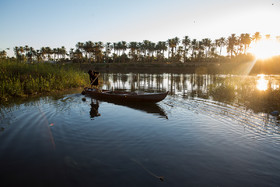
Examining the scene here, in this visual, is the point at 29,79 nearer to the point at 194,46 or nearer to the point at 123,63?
the point at 123,63

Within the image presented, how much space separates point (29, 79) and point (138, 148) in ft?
48.0

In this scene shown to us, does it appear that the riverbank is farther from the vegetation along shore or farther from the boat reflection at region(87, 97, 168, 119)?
the boat reflection at region(87, 97, 168, 119)

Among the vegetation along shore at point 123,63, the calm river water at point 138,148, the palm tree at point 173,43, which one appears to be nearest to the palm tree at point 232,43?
the vegetation along shore at point 123,63

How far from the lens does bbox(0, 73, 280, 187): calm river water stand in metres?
4.53

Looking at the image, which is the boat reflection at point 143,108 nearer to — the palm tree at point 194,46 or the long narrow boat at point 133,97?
the long narrow boat at point 133,97

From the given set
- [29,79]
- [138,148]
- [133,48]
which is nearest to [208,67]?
[133,48]

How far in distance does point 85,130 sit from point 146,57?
10430 centimetres

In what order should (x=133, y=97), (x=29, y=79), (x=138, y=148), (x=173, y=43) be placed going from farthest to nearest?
1. (x=173, y=43)
2. (x=29, y=79)
3. (x=133, y=97)
4. (x=138, y=148)

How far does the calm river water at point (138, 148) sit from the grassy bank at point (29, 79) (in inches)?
132

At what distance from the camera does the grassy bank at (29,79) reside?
13164 mm

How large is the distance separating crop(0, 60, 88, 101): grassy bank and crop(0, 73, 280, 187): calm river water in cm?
336

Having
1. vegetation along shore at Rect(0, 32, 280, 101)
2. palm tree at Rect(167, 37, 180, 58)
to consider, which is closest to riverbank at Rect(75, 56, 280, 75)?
vegetation along shore at Rect(0, 32, 280, 101)

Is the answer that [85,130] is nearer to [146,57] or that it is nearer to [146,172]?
[146,172]

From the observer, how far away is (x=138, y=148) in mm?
6059
